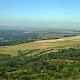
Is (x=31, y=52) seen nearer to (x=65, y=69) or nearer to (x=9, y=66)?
(x=9, y=66)

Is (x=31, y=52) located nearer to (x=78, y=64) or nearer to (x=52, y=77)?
(x=78, y=64)

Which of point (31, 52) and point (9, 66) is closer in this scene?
point (9, 66)

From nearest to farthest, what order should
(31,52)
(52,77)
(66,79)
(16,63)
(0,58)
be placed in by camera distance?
(66,79), (52,77), (16,63), (0,58), (31,52)

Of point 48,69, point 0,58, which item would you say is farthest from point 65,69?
point 0,58

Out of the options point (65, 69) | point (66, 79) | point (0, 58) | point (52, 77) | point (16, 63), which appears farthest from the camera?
point (0, 58)

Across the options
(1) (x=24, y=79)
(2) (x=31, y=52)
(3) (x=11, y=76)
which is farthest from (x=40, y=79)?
(2) (x=31, y=52)

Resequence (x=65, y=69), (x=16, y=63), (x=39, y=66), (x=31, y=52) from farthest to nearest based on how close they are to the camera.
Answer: (x=31, y=52) < (x=16, y=63) < (x=39, y=66) < (x=65, y=69)

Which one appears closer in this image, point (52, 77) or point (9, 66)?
point (52, 77)

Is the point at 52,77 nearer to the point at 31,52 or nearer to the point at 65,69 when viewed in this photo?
the point at 65,69

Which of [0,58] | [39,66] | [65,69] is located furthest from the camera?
[0,58]
